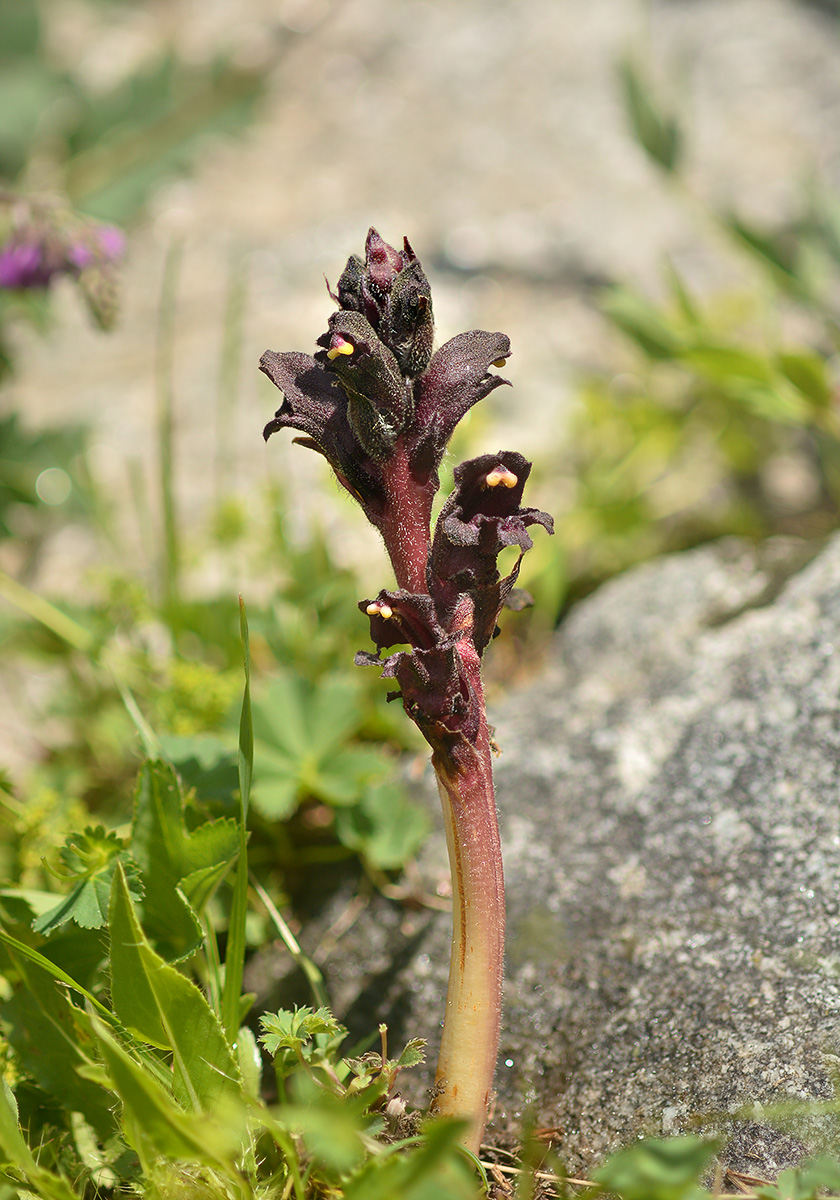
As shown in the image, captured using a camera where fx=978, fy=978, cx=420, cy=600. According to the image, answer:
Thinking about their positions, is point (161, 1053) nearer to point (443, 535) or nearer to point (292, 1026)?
point (292, 1026)

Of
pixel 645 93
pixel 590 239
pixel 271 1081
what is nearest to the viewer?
pixel 271 1081


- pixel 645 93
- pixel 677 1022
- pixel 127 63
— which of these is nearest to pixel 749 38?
pixel 645 93

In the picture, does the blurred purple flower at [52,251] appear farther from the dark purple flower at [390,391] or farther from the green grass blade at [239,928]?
the green grass blade at [239,928]

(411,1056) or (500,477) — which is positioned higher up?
(500,477)

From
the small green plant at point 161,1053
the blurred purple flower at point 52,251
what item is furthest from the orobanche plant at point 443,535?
the blurred purple flower at point 52,251

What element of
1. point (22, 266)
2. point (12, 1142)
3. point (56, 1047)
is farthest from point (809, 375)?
point (12, 1142)

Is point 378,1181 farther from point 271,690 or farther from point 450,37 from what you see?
point 450,37
